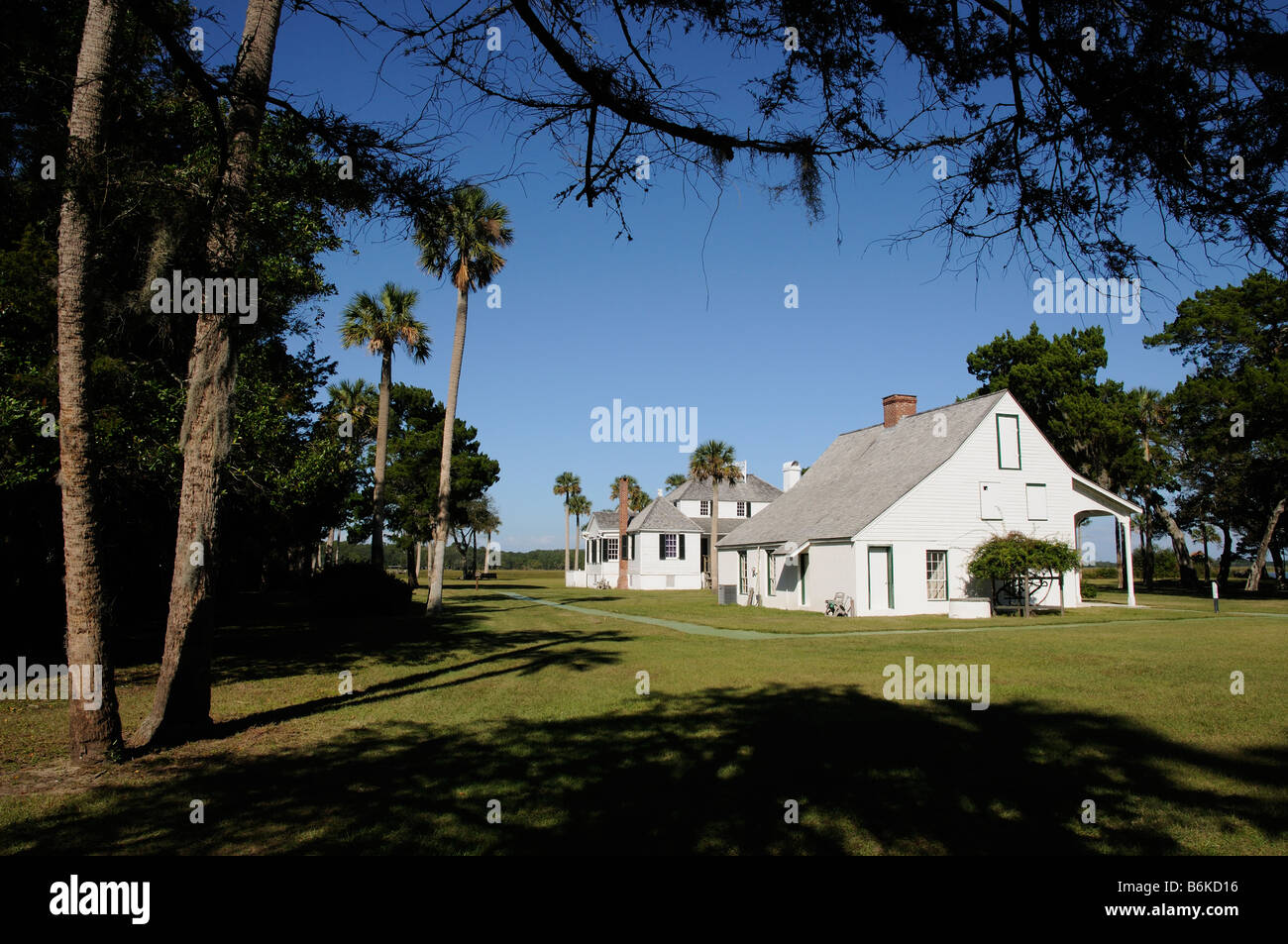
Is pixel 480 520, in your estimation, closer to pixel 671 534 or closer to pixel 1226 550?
pixel 671 534

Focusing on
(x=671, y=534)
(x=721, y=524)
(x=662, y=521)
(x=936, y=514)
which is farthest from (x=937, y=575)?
(x=721, y=524)

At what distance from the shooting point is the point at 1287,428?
A: 3459cm

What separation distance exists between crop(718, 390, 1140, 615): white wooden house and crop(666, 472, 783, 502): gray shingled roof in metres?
24.6

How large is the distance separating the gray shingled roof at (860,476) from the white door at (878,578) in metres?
1.25

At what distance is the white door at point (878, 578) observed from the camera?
83.9 feet

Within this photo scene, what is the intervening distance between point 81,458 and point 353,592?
20099 millimetres

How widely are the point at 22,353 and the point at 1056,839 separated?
51.6ft

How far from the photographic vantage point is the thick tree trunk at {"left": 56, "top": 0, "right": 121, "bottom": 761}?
7.10 meters

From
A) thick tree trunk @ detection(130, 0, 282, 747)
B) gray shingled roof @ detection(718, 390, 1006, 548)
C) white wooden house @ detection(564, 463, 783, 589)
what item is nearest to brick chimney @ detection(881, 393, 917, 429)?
gray shingled roof @ detection(718, 390, 1006, 548)

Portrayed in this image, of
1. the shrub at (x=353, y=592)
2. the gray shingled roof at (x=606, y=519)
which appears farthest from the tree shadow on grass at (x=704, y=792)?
the gray shingled roof at (x=606, y=519)

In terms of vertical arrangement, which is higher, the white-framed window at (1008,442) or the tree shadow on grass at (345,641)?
the white-framed window at (1008,442)

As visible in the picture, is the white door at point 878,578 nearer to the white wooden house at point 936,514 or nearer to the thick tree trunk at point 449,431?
the white wooden house at point 936,514
